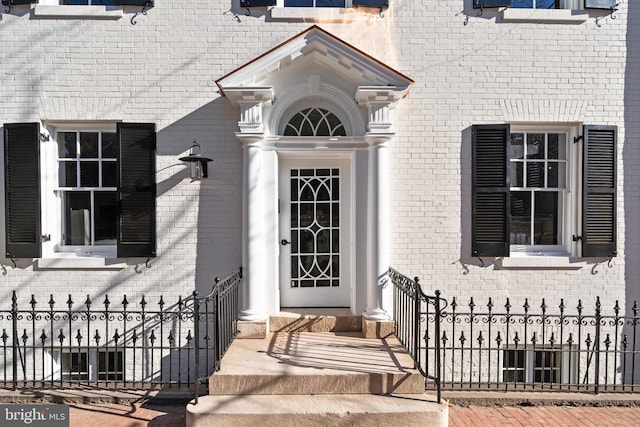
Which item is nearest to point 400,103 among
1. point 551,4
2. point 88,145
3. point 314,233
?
point 314,233

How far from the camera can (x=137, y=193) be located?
18.1 ft

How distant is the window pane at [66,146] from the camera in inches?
229

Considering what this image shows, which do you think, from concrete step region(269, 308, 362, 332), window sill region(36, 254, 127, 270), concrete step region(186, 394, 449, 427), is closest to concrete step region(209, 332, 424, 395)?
concrete step region(186, 394, 449, 427)

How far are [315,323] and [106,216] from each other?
3376 mm

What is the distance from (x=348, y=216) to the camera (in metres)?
5.73

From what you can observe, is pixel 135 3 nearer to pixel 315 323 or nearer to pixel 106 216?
pixel 106 216

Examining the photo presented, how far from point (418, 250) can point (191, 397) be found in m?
3.48

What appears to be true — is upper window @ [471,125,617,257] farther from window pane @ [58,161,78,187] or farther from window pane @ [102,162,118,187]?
window pane @ [58,161,78,187]

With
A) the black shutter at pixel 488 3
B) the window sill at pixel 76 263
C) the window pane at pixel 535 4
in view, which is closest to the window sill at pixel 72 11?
the window sill at pixel 76 263

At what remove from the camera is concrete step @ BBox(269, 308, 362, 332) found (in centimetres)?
542

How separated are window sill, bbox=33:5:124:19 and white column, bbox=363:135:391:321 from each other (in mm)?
4080

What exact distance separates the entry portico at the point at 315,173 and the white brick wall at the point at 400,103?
0.47 meters

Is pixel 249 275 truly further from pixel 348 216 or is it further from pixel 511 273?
pixel 511 273

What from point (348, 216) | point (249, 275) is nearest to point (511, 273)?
point (348, 216)
